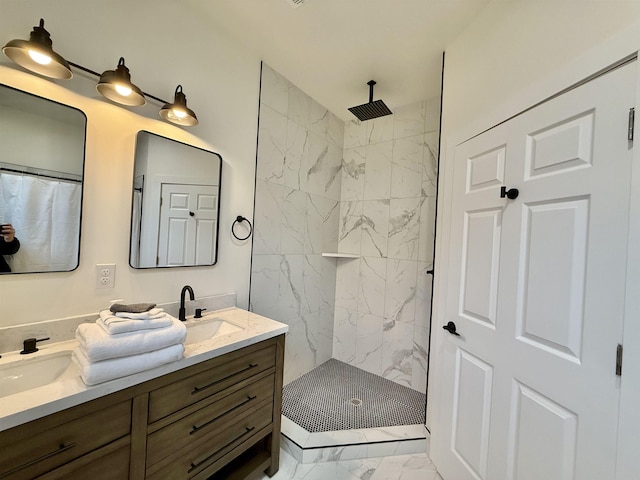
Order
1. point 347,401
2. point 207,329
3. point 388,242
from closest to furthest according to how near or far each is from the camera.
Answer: point 207,329 → point 347,401 → point 388,242

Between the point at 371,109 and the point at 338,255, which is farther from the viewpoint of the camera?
the point at 338,255

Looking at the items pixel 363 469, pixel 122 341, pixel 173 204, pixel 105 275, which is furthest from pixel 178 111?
pixel 363 469

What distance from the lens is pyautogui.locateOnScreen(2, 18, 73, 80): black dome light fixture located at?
100 cm

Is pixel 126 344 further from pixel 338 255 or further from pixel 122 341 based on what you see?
pixel 338 255

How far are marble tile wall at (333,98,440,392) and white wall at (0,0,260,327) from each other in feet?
4.58

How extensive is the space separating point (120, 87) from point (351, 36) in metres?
1.42

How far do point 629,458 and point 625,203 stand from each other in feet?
2.51

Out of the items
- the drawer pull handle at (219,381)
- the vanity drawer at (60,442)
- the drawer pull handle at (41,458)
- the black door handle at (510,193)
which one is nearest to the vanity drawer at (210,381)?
the drawer pull handle at (219,381)

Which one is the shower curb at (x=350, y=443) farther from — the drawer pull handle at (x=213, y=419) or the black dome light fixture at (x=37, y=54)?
the black dome light fixture at (x=37, y=54)

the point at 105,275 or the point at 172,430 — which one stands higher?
the point at 105,275

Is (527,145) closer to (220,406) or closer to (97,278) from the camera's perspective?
(220,406)

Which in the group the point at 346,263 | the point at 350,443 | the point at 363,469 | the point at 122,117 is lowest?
the point at 363,469

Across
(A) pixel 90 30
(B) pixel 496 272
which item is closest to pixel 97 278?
(A) pixel 90 30

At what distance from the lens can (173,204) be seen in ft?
5.33
